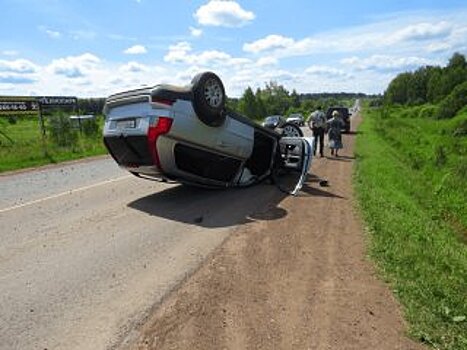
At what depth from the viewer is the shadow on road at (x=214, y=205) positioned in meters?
7.88

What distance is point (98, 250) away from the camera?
20.3ft

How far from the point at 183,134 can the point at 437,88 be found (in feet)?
292

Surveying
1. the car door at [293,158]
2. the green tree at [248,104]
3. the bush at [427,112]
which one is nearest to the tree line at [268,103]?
the green tree at [248,104]

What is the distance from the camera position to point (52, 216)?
8188 millimetres

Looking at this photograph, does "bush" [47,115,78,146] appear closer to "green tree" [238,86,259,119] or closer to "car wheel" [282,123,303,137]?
"car wheel" [282,123,303,137]

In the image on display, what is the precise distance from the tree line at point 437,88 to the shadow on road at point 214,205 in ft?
169

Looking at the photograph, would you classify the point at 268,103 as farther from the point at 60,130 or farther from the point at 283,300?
the point at 283,300

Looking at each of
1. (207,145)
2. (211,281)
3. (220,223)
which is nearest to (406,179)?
(207,145)

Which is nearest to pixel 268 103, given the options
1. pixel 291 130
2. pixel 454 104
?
pixel 454 104

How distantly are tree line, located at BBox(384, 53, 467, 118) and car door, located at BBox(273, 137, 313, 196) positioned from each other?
4925 centimetres

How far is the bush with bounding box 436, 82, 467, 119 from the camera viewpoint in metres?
55.7

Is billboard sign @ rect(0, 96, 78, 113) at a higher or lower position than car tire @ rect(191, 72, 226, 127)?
lower

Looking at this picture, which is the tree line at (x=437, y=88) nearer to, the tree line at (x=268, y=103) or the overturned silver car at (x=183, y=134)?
the tree line at (x=268, y=103)

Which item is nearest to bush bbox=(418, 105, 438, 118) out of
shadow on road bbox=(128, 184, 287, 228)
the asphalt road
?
shadow on road bbox=(128, 184, 287, 228)
